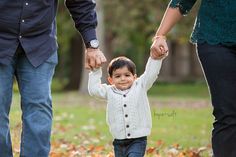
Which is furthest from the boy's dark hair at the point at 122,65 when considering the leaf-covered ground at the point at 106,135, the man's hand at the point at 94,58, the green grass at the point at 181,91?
the green grass at the point at 181,91

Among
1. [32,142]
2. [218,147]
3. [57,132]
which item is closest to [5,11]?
[32,142]

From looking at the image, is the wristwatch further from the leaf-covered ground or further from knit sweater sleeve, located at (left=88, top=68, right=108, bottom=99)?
the leaf-covered ground

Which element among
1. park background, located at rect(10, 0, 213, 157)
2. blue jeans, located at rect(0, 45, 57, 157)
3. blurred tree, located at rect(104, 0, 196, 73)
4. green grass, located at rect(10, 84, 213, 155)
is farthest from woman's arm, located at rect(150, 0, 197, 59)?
blurred tree, located at rect(104, 0, 196, 73)

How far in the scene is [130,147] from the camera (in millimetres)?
5680

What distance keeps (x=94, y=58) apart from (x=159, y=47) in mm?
501

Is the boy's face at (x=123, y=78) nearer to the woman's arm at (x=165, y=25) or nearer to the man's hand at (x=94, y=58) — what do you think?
the man's hand at (x=94, y=58)

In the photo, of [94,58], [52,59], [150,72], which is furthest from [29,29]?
[150,72]

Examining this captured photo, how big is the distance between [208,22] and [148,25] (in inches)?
1060

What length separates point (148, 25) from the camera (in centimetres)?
3192

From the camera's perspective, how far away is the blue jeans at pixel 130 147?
5.63 metres

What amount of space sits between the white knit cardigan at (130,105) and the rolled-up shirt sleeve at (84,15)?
0.30 metres

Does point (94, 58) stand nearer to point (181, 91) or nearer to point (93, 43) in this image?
point (93, 43)

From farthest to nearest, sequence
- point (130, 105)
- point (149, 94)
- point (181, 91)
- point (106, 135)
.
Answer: point (181, 91)
point (149, 94)
point (106, 135)
point (130, 105)

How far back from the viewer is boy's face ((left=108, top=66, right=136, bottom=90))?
577 centimetres
